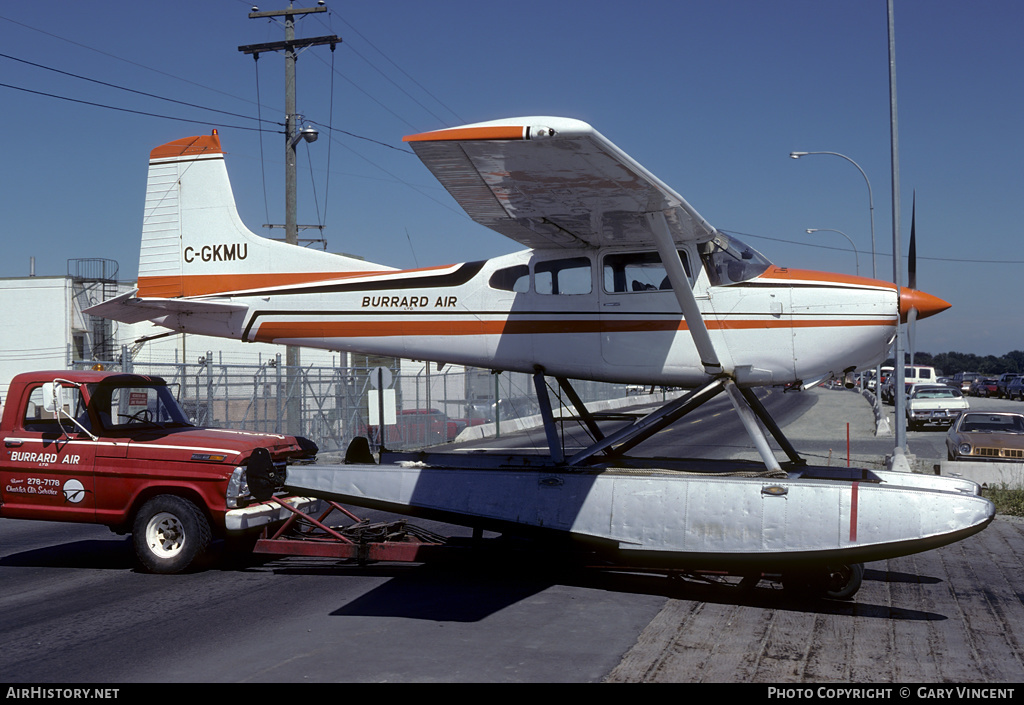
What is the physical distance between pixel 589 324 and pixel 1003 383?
68.0 metres

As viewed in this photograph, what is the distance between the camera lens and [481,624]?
285 inches

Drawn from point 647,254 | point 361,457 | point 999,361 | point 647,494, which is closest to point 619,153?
point 647,254

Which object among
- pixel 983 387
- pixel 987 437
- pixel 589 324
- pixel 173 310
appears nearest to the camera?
pixel 589 324

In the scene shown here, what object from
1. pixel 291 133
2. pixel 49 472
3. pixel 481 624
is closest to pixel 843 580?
pixel 481 624

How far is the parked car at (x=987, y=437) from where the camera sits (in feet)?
Result: 55.5

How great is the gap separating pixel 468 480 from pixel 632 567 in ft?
5.99

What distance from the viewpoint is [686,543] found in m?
8.03

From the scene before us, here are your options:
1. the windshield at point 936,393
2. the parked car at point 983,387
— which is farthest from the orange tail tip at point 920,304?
the parked car at point 983,387

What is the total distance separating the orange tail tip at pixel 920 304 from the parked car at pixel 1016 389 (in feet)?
200

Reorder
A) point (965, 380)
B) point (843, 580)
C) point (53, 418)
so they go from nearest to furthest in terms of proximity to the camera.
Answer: point (843, 580) → point (53, 418) → point (965, 380)

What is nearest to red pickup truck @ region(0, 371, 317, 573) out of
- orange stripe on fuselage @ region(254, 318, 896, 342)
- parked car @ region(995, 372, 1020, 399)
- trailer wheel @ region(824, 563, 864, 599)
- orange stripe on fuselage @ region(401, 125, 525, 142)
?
Answer: orange stripe on fuselage @ region(254, 318, 896, 342)

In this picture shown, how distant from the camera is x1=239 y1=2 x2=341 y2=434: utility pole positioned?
76.8ft

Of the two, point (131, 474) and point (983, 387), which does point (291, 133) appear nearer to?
point (131, 474)

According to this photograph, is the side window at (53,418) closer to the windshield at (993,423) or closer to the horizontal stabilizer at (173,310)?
the horizontal stabilizer at (173,310)
